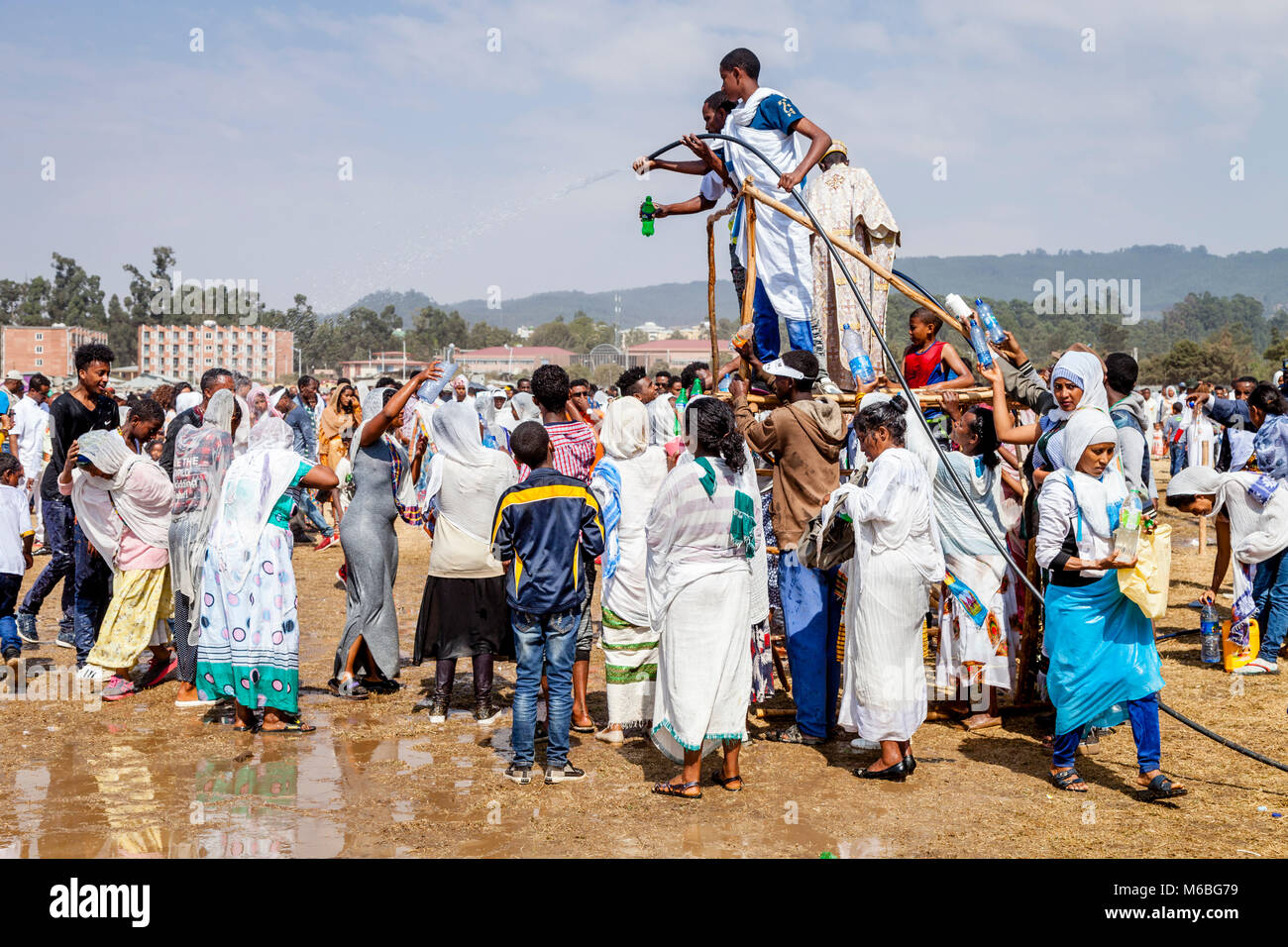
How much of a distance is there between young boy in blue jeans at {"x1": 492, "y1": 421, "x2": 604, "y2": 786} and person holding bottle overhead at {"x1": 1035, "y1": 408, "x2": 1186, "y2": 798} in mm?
2376

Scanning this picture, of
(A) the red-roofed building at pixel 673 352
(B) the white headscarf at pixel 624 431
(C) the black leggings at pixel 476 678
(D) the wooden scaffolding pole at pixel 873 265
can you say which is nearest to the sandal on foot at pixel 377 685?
(C) the black leggings at pixel 476 678

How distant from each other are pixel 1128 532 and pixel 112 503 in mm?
6539

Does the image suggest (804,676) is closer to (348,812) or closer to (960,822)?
(960,822)

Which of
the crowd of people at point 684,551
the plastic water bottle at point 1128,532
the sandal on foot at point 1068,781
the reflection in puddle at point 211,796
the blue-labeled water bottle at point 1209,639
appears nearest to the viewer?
the reflection in puddle at point 211,796

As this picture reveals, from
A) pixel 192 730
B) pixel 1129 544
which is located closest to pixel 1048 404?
pixel 1129 544

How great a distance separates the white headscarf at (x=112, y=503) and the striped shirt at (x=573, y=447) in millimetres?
2759

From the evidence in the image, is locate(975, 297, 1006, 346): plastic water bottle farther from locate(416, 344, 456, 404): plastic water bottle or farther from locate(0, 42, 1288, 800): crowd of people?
locate(416, 344, 456, 404): plastic water bottle

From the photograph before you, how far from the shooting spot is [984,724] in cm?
691

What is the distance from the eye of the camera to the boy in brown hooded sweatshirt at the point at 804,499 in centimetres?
643

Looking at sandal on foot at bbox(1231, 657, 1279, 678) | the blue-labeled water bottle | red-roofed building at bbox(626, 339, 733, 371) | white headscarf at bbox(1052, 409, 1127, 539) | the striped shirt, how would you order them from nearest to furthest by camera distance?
white headscarf at bbox(1052, 409, 1127, 539) → the striped shirt → sandal on foot at bbox(1231, 657, 1279, 678) → the blue-labeled water bottle → red-roofed building at bbox(626, 339, 733, 371)

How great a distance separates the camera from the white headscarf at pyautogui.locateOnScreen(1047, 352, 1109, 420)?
5.69m

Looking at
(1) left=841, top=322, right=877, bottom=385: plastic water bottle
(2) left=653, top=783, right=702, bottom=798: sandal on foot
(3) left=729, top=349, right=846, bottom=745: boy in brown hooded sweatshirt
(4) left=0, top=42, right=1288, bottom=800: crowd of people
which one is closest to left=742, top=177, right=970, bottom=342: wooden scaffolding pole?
(4) left=0, top=42, right=1288, bottom=800: crowd of people

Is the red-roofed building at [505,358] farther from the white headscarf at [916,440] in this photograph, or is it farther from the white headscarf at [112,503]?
the white headscarf at [916,440]

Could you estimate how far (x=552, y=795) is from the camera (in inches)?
218
